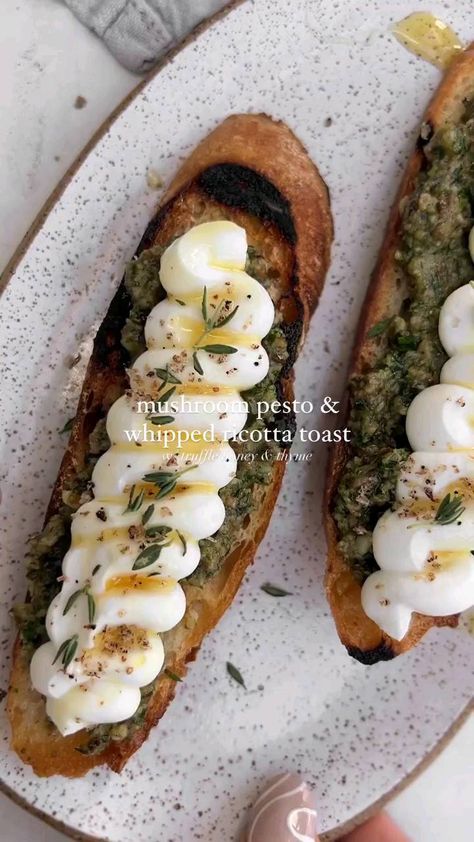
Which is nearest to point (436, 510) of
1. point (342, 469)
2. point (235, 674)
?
point (342, 469)

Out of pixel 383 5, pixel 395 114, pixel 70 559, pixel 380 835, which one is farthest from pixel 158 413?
pixel 380 835

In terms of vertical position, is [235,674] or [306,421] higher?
[306,421]

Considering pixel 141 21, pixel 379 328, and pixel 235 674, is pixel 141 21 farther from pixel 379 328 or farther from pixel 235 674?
pixel 235 674

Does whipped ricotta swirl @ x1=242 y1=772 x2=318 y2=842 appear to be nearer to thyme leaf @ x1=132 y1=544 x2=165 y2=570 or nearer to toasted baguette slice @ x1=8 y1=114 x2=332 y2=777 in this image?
toasted baguette slice @ x1=8 y1=114 x2=332 y2=777

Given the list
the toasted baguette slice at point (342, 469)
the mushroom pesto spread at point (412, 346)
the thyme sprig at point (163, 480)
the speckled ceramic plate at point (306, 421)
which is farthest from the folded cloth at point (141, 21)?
the thyme sprig at point (163, 480)

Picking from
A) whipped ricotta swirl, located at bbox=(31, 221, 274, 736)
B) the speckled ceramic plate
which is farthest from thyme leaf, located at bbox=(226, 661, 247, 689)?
whipped ricotta swirl, located at bbox=(31, 221, 274, 736)
